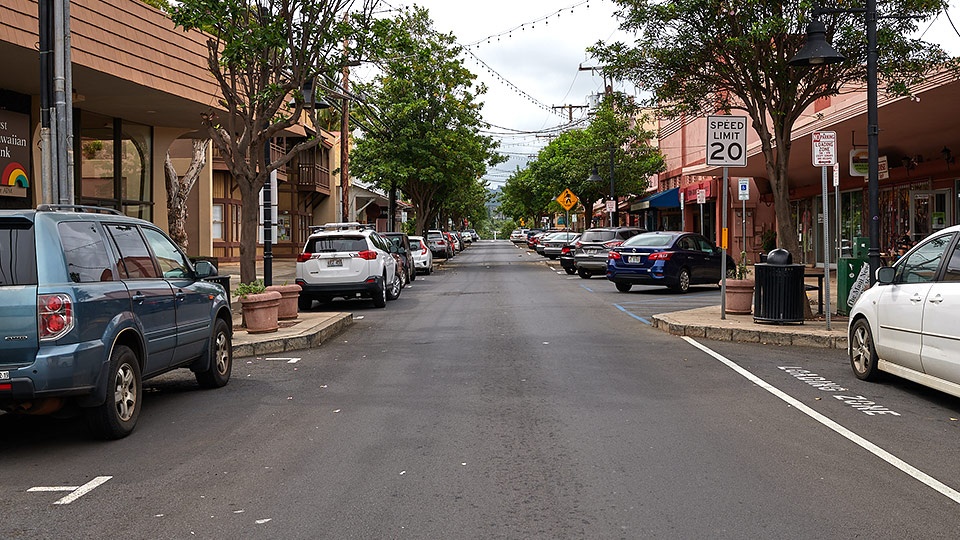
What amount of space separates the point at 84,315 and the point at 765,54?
481 inches

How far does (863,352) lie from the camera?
9828 mm

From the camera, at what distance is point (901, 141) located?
2305cm

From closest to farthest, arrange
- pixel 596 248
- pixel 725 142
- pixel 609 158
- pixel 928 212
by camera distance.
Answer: pixel 725 142
pixel 928 212
pixel 596 248
pixel 609 158

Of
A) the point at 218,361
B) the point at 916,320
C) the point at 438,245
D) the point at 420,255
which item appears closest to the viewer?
the point at 916,320

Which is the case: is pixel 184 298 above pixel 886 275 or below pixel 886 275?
below

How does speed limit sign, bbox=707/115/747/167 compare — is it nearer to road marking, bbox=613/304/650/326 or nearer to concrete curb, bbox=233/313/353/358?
road marking, bbox=613/304/650/326

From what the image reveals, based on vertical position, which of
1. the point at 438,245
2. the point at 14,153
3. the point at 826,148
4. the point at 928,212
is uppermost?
the point at 14,153

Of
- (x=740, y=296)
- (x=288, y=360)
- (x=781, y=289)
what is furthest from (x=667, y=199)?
(x=288, y=360)

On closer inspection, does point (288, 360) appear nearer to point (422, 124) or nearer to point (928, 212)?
point (928, 212)

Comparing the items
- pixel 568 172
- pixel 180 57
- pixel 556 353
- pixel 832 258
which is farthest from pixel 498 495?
pixel 568 172

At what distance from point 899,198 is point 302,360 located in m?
19.9

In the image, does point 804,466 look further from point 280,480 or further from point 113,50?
point 113,50

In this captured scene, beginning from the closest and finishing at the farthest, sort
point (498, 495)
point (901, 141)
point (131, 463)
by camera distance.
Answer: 1. point (498, 495)
2. point (131, 463)
3. point (901, 141)

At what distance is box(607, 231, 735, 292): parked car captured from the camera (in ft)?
74.0
